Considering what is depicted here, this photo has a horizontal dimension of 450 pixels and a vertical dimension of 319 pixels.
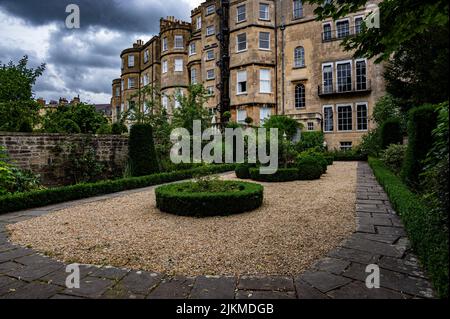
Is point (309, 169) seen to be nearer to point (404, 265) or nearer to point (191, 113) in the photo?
point (404, 265)

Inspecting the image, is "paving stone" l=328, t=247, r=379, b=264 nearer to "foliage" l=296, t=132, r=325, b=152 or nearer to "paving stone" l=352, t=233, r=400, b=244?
"paving stone" l=352, t=233, r=400, b=244

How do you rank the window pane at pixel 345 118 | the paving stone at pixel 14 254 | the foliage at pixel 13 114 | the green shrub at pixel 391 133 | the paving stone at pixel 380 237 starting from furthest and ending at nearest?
the window pane at pixel 345 118, the foliage at pixel 13 114, the green shrub at pixel 391 133, the paving stone at pixel 380 237, the paving stone at pixel 14 254

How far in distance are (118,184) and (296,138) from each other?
54.7 feet

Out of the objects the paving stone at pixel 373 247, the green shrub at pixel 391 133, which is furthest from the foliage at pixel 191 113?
the paving stone at pixel 373 247

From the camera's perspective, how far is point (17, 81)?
16.9 metres

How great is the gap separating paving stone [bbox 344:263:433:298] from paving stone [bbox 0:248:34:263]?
14.1ft

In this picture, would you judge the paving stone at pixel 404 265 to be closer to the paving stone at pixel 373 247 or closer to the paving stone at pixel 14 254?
the paving stone at pixel 373 247

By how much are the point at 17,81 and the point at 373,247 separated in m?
20.4

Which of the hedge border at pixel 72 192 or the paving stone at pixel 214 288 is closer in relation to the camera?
the paving stone at pixel 214 288

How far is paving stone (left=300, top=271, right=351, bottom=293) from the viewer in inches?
112

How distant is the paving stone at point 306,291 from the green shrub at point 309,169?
28.1ft

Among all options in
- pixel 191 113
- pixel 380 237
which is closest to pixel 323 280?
pixel 380 237

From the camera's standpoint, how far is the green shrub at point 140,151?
1187 cm

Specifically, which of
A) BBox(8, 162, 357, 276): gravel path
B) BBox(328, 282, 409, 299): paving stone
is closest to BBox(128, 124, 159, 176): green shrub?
BBox(8, 162, 357, 276): gravel path
